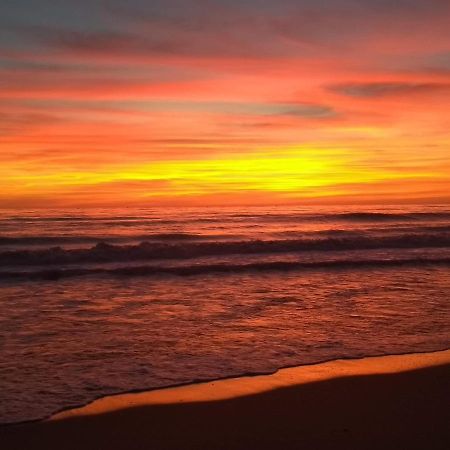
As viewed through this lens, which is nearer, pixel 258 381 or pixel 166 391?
pixel 166 391

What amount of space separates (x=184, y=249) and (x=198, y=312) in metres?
11.0

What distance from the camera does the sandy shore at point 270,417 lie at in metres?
4.71

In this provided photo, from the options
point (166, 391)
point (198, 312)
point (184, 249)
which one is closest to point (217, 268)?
point (184, 249)

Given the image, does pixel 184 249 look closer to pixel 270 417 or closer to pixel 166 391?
pixel 166 391

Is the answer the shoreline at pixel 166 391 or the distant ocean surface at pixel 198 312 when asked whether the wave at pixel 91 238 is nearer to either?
the distant ocean surface at pixel 198 312

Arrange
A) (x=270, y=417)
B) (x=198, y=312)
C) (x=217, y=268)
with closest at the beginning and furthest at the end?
(x=270, y=417)
(x=198, y=312)
(x=217, y=268)

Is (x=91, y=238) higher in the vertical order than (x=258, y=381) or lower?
higher

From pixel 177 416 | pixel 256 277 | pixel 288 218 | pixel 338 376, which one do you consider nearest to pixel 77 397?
pixel 177 416

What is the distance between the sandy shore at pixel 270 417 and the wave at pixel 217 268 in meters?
9.78

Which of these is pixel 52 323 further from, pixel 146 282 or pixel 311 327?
pixel 146 282

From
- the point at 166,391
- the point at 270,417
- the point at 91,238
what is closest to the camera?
the point at 270,417

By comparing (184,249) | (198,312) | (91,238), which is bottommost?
(198,312)

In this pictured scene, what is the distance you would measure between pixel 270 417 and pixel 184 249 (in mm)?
15974

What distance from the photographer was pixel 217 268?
55.2ft
